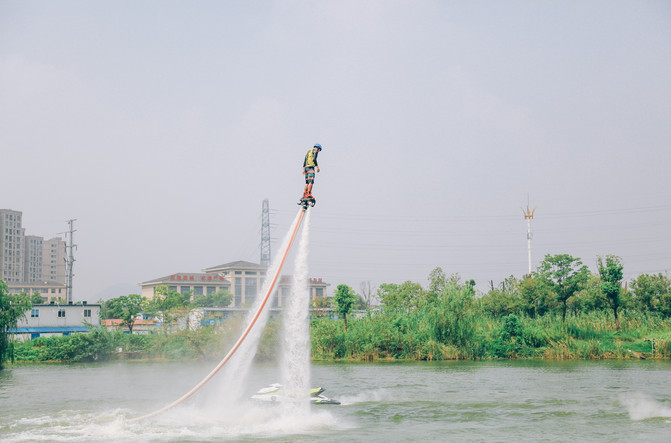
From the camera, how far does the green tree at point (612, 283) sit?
70.3 meters

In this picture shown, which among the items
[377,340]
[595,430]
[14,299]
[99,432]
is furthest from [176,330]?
Result: [595,430]

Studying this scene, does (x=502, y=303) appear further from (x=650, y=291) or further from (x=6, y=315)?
(x=6, y=315)

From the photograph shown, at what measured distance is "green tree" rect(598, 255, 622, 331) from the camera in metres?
70.3

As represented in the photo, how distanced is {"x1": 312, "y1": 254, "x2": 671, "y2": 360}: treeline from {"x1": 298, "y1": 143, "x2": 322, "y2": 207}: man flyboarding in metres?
42.4

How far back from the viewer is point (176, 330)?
69000mm

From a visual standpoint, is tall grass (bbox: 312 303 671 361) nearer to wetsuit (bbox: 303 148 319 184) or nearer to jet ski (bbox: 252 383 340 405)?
jet ski (bbox: 252 383 340 405)

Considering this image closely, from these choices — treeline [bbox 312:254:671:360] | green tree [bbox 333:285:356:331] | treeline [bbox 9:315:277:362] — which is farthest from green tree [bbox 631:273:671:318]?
treeline [bbox 9:315:277:362]

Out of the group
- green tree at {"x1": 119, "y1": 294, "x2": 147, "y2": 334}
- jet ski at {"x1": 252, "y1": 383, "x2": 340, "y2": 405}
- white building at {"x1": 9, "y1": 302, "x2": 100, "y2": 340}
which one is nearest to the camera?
jet ski at {"x1": 252, "y1": 383, "x2": 340, "y2": 405}

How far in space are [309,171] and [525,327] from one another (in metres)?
51.3

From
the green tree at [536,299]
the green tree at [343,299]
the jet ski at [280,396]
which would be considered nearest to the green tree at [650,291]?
the green tree at [536,299]

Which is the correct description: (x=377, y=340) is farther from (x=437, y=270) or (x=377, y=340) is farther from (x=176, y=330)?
(x=437, y=270)

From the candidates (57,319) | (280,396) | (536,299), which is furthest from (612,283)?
(57,319)

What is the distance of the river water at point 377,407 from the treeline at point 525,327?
10340 mm

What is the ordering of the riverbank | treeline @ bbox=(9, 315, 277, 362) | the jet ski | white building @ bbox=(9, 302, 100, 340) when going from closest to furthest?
the jet ski
the riverbank
treeline @ bbox=(9, 315, 277, 362)
white building @ bbox=(9, 302, 100, 340)
